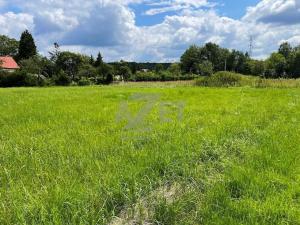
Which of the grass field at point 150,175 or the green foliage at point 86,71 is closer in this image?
the grass field at point 150,175

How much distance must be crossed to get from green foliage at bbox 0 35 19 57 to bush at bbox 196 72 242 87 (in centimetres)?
6664

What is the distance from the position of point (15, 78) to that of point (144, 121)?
155 feet

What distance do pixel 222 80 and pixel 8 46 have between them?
230ft

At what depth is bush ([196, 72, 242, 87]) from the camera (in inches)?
1447

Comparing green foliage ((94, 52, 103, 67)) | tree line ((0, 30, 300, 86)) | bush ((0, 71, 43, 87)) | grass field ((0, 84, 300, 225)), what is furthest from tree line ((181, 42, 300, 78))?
grass field ((0, 84, 300, 225))

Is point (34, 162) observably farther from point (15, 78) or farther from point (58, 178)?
point (15, 78)

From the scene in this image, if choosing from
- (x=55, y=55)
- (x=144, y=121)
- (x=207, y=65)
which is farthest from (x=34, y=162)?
(x=207, y=65)

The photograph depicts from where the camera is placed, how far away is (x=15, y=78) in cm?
5278

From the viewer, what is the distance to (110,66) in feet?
244

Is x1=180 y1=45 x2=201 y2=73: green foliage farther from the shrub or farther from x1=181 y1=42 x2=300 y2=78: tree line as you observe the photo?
the shrub

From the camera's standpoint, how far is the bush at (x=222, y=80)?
1447 inches

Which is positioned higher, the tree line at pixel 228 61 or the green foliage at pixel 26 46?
the green foliage at pixel 26 46

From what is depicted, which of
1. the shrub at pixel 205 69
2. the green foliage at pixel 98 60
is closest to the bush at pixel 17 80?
the green foliage at pixel 98 60

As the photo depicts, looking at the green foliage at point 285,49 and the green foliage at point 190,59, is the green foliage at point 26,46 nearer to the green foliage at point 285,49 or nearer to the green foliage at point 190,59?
the green foliage at point 190,59
